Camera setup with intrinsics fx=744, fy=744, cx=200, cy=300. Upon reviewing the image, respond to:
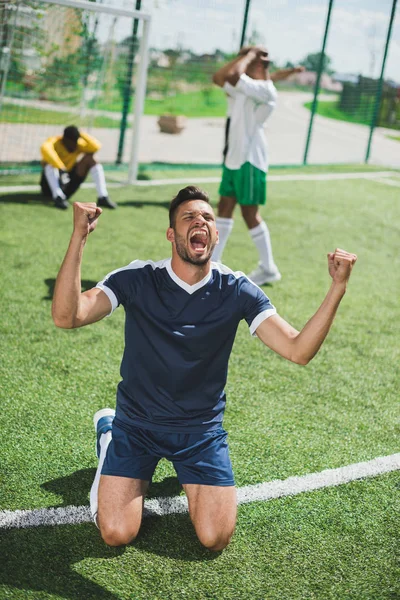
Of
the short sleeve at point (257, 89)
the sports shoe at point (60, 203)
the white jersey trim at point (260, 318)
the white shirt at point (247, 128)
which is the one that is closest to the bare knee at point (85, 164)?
the sports shoe at point (60, 203)

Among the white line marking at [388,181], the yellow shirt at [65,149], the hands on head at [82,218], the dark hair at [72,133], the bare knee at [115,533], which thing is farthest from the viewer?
the white line marking at [388,181]

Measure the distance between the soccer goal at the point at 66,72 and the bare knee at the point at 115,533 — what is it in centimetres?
719

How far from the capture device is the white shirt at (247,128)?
6.52 meters

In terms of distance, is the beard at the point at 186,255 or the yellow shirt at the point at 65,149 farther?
Answer: the yellow shirt at the point at 65,149

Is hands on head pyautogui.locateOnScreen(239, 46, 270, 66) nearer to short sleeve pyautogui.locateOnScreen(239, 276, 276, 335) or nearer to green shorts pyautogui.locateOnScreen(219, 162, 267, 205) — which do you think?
green shorts pyautogui.locateOnScreen(219, 162, 267, 205)

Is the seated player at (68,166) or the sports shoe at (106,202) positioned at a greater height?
the seated player at (68,166)

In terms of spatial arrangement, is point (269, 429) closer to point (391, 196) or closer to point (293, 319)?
point (293, 319)

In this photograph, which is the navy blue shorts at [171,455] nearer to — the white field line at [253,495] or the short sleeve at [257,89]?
the white field line at [253,495]

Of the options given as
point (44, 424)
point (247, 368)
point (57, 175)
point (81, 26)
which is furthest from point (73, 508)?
point (81, 26)

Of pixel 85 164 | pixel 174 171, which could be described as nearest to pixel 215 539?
pixel 85 164

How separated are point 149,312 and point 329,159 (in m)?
14.1

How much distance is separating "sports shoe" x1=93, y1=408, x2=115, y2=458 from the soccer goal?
6.39 meters

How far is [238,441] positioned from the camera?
12.9ft

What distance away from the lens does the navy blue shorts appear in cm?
319
